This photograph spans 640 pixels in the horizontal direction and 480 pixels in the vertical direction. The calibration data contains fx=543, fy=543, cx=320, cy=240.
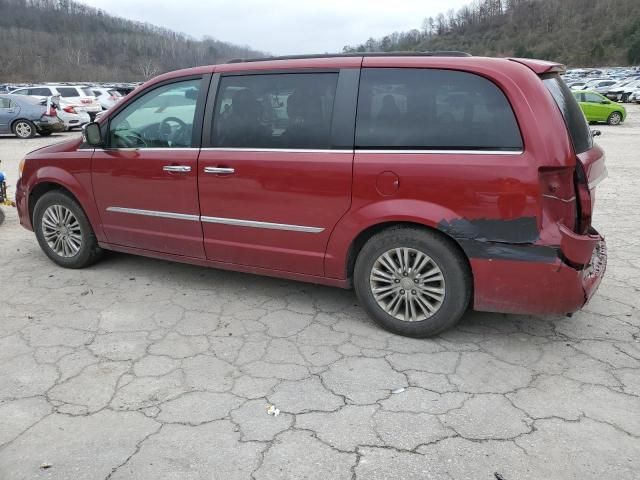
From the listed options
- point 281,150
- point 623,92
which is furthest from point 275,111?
point 623,92

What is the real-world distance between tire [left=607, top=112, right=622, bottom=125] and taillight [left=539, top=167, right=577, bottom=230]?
20357mm

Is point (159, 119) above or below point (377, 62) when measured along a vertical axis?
below

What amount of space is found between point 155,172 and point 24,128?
15.3 metres

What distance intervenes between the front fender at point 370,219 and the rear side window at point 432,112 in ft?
1.17

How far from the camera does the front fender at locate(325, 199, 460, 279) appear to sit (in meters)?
3.22

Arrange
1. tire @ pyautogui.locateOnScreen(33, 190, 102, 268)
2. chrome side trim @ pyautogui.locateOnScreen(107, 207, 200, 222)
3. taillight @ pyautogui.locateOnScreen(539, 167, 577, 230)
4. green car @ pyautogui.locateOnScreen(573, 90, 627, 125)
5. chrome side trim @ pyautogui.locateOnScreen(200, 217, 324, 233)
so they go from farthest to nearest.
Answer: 1. green car @ pyautogui.locateOnScreen(573, 90, 627, 125)
2. tire @ pyautogui.locateOnScreen(33, 190, 102, 268)
3. chrome side trim @ pyautogui.locateOnScreen(107, 207, 200, 222)
4. chrome side trim @ pyautogui.locateOnScreen(200, 217, 324, 233)
5. taillight @ pyautogui.locateOnScreen(539, 167, 577, 230)

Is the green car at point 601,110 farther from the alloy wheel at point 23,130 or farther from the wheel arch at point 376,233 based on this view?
the wheel arch at point 376,233

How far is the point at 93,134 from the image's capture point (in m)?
4.38

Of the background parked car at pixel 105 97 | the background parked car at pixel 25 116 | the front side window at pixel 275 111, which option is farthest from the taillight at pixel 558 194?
the background parked car at pixel 105 97

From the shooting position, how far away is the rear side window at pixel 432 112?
10.2 ft

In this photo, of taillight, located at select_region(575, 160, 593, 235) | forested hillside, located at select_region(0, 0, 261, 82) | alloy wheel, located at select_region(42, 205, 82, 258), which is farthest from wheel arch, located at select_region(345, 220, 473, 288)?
forested hillside, located at select_region(0, 0, 261, 82)

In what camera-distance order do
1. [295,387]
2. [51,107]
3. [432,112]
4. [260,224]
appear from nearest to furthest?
[295,387] < [432,112] < [260,224] < [51,107]

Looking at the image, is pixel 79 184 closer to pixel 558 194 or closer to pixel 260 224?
pixel 260 224

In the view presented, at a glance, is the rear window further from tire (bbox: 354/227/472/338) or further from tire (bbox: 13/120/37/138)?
tire (bbox: 13/120/37/138)
